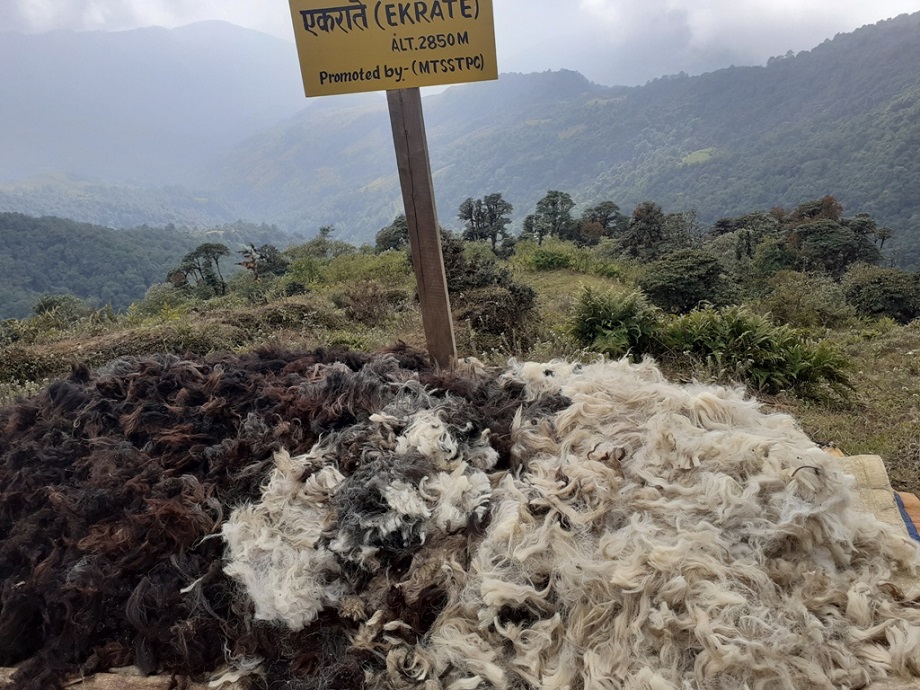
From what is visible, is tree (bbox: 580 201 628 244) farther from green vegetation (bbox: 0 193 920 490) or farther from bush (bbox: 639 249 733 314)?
bush (bbox: 639 249 733 314)

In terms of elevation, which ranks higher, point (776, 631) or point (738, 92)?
point (738, 92)

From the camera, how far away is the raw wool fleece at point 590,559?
47.8 inches

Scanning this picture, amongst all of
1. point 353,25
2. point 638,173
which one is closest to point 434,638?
point 353,25

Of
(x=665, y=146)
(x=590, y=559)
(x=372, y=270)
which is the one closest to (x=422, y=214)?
(x=590, y=559)

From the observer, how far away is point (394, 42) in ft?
7.53

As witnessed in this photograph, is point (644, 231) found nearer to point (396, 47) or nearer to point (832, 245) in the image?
point (832, 245)

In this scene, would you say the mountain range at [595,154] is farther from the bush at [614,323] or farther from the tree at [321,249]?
the bush at [614,323]

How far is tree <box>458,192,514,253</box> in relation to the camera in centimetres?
2425

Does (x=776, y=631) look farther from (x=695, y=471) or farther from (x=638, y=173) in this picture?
(x=638, y=173)

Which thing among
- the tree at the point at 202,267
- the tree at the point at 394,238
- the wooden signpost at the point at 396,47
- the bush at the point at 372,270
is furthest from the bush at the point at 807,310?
the tree at the point at 202,267

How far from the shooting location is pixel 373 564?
148cm

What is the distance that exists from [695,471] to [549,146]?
437 feet

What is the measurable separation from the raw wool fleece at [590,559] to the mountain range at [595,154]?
46.0 meters

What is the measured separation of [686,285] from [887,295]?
20.7 feet
